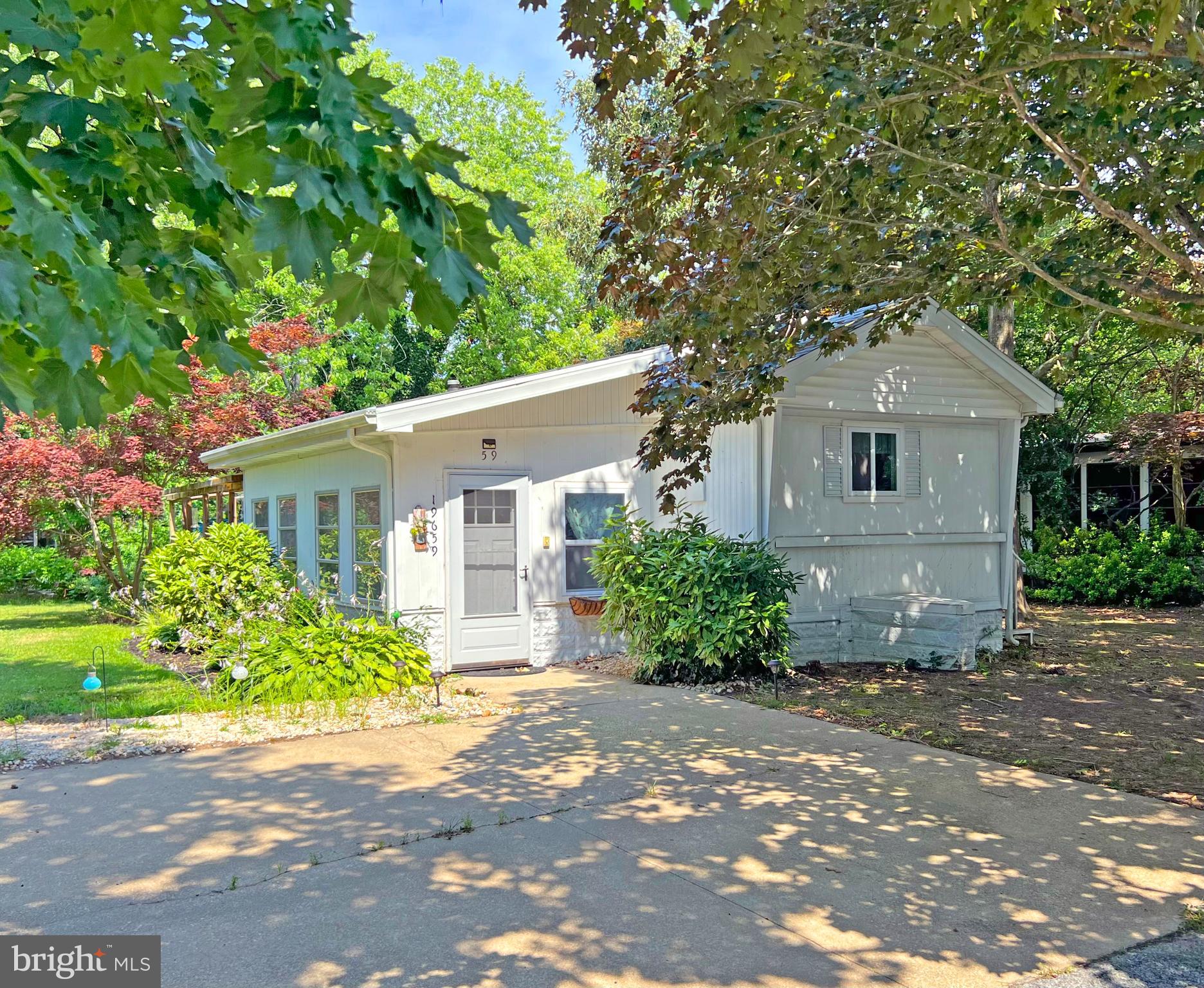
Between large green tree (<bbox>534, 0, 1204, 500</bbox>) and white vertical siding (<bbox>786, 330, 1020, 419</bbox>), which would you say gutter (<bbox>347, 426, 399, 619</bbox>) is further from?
white vertical siding (<bbox>786, 330, 1020, 419</bbox>)

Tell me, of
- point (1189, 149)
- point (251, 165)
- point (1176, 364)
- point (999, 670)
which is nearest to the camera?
point (251, 165)

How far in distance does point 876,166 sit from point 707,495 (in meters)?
4.96

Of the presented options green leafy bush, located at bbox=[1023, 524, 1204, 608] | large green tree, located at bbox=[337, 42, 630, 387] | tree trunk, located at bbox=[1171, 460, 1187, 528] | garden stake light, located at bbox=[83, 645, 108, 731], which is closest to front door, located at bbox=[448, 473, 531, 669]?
garden stake light, located at bbox=[83, 645, 108, 731]

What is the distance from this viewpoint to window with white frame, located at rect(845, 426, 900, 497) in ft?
36.6

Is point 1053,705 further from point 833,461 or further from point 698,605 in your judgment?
point 833,461

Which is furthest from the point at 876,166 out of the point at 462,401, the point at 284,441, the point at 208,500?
the point at 208,500

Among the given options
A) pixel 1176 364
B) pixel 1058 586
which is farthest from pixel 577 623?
pixel 1176 364

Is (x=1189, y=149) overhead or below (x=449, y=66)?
below

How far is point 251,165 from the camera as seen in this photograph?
220cm

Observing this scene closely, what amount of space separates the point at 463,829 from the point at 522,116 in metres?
27.9

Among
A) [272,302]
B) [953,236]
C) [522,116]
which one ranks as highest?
[522,116]

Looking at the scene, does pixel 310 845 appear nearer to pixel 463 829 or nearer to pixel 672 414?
pixel 463 829

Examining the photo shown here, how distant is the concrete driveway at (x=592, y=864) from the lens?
3654mm

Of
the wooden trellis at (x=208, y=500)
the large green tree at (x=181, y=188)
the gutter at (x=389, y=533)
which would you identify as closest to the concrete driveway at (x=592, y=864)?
the large green tree at (x=181, y=188)
